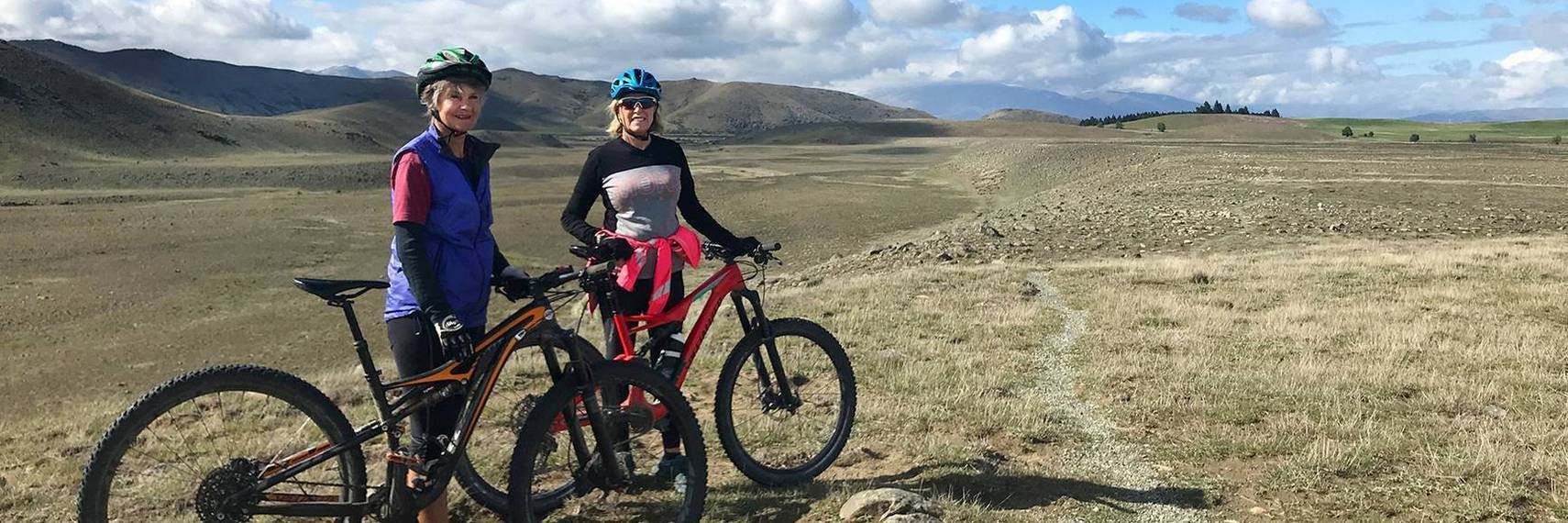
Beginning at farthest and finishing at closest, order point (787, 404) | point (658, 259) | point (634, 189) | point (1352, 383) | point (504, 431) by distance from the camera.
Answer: point (1352, 383)
point (504, 431)
point (787, 404)
point (634, 189)
point (658, 259)

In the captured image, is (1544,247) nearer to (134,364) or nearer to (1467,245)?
(1467,245)

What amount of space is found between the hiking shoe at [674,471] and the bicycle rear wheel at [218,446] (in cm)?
135

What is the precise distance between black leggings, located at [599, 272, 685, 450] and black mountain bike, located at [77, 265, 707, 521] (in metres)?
0.32

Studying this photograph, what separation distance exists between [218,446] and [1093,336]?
25.3 feet

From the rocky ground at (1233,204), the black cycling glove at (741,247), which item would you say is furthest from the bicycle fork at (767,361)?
the rocky ground at (1233,204)

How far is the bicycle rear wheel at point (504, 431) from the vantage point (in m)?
4.14

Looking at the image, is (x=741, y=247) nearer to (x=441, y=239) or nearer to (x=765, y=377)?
(x=765, y=377)

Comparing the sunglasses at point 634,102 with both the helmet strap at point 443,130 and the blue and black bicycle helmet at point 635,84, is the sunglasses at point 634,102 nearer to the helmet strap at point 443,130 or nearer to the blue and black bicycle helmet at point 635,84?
the blue and black bicycle helmet at point 635,84

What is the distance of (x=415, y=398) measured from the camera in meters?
3.47

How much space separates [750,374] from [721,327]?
4.73 meters


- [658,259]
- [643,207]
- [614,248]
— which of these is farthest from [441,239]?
[643,207]

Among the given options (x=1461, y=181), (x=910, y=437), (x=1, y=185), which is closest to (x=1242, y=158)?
(x=1461, y=181)

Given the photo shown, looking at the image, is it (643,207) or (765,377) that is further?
(765,377)

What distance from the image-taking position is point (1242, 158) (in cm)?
4297
